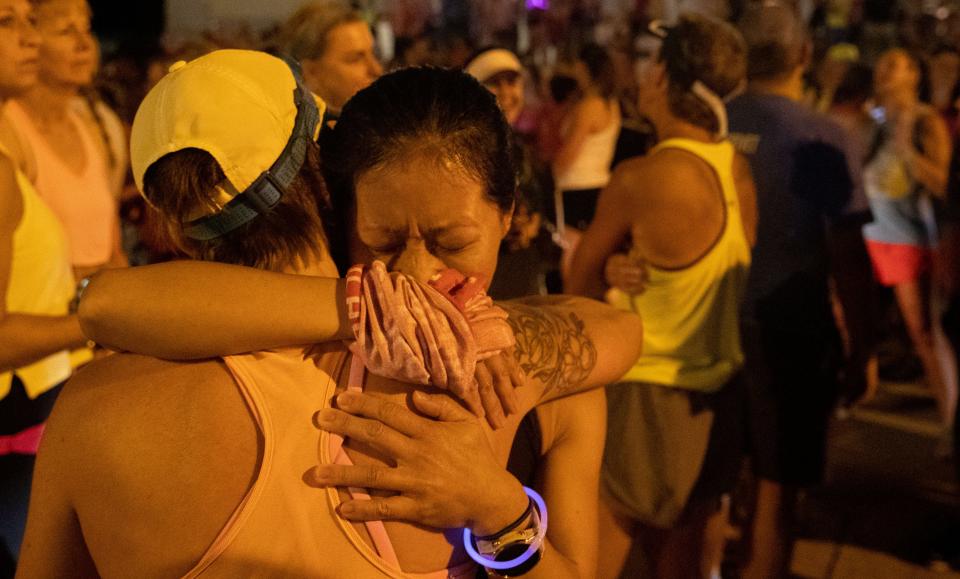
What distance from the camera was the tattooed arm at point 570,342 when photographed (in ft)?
4.75

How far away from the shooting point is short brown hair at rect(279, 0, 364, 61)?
3455 millimetres

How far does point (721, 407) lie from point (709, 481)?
0.80ft

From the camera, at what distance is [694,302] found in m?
2.93

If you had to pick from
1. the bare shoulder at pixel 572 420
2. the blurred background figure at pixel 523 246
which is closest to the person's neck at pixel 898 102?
the blurred background figure at pixel 523 246

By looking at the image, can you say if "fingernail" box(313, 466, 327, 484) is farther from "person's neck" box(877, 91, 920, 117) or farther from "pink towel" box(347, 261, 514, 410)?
"person's neck" box(877, 91, 920, 117)

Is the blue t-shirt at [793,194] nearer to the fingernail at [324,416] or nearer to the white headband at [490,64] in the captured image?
the white headband at [490,64]

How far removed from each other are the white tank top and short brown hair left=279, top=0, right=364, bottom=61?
2.95 metres

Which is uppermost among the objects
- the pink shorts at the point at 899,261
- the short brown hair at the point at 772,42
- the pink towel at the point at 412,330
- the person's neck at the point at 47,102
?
the pink towel at the point at 412,330

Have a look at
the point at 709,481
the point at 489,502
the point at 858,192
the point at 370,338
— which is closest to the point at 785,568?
the point at 709,481

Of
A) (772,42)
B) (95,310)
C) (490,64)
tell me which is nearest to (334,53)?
(490,64)

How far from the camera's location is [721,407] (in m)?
3.04

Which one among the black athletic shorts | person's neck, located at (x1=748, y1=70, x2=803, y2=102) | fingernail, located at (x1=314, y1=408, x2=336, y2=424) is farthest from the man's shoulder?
person's neck, located at (x1=748, y1=70, x2=803, y2=102)

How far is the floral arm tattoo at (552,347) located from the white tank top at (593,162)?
15.8ft

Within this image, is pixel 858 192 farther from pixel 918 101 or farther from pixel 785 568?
pixel 918 101
